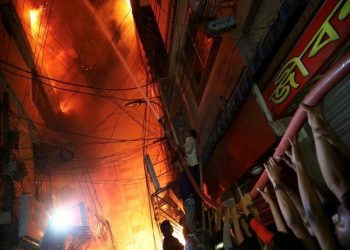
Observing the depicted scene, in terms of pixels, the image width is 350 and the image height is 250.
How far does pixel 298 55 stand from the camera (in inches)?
178

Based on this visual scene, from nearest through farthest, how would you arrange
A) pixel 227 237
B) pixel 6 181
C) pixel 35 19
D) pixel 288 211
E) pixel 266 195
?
pixel 288 211, pixel 266 195, pixel 227 237, pixel 6 181, pixel 35 19

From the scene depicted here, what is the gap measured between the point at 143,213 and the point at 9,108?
61.3 feet

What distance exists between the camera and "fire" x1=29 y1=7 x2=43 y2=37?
17.4 metres

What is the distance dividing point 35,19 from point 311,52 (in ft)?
60.1

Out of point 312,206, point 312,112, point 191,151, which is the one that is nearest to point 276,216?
point 312,206

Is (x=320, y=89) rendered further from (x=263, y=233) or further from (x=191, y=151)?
(x=191, y=151)

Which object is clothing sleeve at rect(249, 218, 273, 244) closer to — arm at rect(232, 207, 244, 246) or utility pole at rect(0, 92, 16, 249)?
arm at rect(232, 207, 244, 246)

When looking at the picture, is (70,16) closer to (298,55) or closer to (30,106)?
(30,106)

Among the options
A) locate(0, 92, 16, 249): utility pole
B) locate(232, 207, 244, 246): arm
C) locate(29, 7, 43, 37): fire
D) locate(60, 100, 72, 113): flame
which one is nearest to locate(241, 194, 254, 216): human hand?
locate(232, 207, 244, 246): arm

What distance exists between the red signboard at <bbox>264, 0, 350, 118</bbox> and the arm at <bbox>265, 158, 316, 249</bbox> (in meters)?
1.92

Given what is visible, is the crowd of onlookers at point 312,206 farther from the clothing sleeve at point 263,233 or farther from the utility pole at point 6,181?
the utility pole at point 6,181

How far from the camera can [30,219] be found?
37.6 feet

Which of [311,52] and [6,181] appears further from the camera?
[6,181]

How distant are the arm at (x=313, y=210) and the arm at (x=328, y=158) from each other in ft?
1.09
